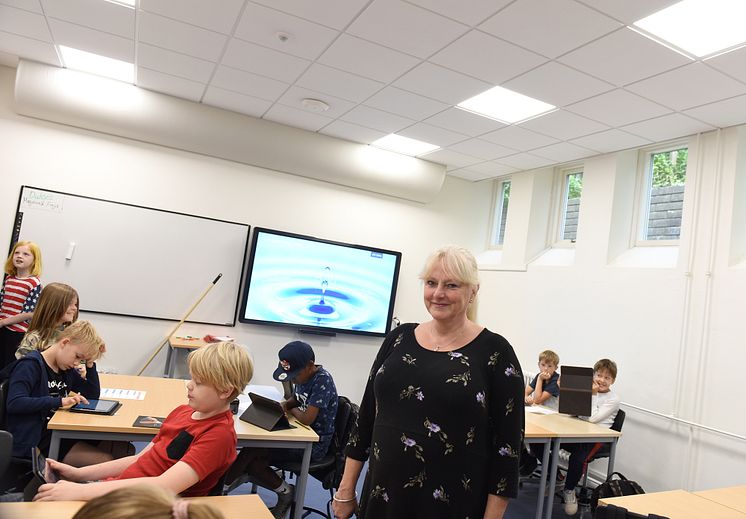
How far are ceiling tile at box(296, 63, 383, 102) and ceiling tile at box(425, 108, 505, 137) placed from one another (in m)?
0.71

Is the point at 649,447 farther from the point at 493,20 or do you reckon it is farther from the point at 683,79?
the point at 493,20

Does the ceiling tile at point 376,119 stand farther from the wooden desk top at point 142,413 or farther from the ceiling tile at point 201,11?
the wooden desk top at point 142,413

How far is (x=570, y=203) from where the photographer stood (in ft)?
19.4

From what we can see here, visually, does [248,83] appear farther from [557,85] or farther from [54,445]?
[54,445]

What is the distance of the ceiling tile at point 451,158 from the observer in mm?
5734

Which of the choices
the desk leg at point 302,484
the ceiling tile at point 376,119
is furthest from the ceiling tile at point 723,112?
the desk leg at point 302,484

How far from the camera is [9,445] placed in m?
1.67

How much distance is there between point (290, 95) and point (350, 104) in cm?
54

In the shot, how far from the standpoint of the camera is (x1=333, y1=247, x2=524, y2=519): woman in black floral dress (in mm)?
1531

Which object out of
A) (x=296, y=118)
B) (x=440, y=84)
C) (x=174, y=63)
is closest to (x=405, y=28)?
(x=440, y=84)

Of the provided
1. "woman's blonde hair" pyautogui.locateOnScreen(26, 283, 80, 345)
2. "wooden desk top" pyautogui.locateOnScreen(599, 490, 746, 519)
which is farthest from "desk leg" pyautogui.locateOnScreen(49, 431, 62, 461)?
"wooden desk top" pyautogui.locateOnScreen(599, 490, 746, 519)

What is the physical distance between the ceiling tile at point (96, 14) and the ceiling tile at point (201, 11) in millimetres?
233

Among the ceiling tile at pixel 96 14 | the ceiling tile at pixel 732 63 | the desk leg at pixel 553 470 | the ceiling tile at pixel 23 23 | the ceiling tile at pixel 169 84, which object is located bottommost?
the desk leg at pixel 553 470

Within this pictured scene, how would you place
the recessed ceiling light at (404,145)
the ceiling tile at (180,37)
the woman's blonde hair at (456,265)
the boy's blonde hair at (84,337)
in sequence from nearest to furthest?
the woman's blonde hair at (456,265) → the boy's blonde hair at (84,337) → the ceiling tile at (180,37) → the recessed ceiling light at (404,145)
